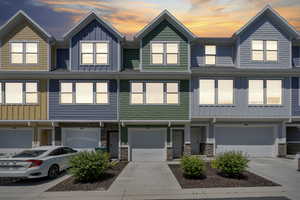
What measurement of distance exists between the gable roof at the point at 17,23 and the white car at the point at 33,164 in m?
8.90

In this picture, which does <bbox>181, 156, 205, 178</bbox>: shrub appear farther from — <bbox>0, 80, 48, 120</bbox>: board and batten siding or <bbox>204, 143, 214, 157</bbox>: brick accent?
<bbox>0, 80, 48, 120</bbox>: board and batten siding

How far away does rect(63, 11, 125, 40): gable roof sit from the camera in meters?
16.2

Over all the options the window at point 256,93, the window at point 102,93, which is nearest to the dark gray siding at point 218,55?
the window at point 256,93

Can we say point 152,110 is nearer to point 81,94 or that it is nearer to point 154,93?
point 154,93

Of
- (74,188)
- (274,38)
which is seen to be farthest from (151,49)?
(74,188)

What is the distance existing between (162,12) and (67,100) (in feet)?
30.5

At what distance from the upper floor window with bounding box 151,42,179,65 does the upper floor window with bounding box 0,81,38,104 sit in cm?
888

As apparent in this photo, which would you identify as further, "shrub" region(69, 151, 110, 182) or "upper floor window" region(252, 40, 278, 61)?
"upper floor window" region(252, 40, 278, 61)

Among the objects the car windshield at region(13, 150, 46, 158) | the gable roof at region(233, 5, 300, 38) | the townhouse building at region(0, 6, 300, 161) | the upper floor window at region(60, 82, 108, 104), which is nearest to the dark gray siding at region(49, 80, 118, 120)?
the townhouse building at region(0, 6, 300, 161)

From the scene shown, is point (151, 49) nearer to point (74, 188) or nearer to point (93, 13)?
point (93, 13)

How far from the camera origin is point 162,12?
16297 millimetres

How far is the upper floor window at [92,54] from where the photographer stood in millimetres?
16578

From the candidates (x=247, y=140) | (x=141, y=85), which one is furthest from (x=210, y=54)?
(x=247, y=140)

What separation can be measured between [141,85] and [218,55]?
6679 millimetres
